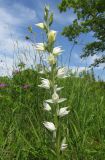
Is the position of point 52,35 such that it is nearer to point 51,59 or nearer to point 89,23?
point 51,59

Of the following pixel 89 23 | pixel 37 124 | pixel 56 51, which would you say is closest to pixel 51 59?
pixel 56 51

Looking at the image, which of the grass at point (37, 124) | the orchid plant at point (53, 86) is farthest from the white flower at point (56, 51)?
the grass at point (37, 124)

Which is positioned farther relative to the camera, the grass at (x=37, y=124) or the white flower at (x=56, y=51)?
the grass at (x=37, y=124)

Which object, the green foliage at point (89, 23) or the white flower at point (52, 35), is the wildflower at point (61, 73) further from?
the green foliage at point (89, 23)

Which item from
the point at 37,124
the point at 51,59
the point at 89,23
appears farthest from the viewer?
the point at 89,23

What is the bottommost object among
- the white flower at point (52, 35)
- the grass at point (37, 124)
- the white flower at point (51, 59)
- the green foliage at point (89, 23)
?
the grass at point (37, 124)

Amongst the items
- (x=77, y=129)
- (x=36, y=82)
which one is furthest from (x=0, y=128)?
(x=36, y=82)

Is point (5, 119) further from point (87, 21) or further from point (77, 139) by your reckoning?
point (87, 21)
